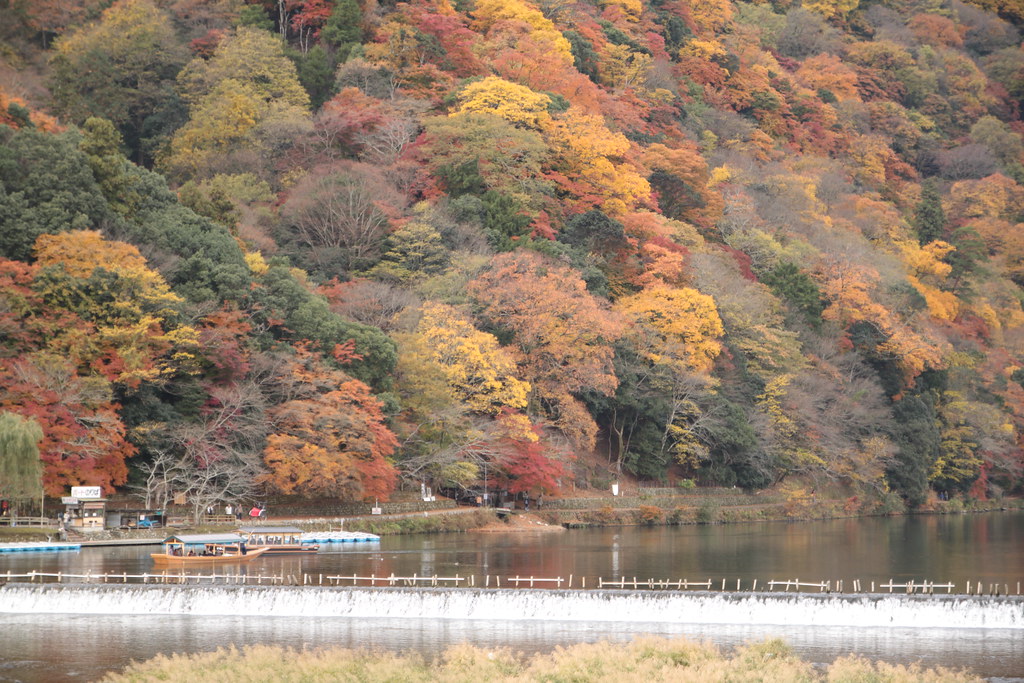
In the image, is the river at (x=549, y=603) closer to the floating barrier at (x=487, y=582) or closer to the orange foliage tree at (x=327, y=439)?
the floating barrier at (x=487, y=582)

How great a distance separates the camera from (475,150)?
86.2m

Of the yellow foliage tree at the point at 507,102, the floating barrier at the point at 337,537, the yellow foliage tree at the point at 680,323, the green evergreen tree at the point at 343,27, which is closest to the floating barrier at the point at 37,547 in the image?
the floating barrier at the point at 337,537

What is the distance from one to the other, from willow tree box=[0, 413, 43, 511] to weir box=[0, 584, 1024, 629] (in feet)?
31.5

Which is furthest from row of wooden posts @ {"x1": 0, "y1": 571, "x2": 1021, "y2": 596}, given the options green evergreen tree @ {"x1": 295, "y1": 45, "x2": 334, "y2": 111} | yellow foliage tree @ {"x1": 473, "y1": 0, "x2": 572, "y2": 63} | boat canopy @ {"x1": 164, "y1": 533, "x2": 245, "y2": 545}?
yellow foliage tree @ {"x1": 473, "y1": 0, "x2": 572, "y2": 63}

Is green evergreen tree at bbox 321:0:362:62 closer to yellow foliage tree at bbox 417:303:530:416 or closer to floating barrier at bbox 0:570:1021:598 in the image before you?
yellow foliage tree at bbox 417:303:530:416

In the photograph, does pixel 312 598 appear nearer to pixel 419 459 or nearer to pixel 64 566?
pixel 64 566

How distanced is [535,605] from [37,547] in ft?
71.8

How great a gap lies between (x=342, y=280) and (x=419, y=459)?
51.7ft

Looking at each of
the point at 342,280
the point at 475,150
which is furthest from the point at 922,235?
the point at 342,280

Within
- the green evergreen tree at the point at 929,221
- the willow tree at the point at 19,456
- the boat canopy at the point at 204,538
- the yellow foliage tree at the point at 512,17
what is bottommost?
the boat canopy at the point at 204,538

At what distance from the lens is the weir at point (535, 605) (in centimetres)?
4197

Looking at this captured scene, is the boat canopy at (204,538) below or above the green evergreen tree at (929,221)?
below

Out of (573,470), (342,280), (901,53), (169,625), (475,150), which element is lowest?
(169,625)

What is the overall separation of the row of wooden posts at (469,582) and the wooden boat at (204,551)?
92.8 inches
